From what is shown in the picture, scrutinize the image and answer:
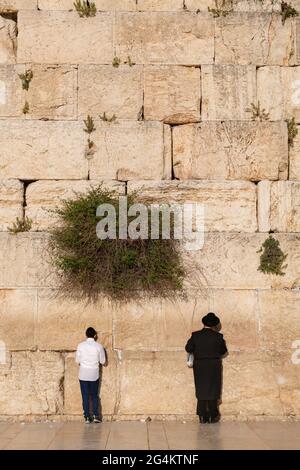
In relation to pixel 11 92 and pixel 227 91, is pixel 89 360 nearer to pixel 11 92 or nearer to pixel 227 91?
pixel 11 92

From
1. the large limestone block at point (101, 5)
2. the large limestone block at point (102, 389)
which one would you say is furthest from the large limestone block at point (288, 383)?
the large limestone block at point (101, 5)

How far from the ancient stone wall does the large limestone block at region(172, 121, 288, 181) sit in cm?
2

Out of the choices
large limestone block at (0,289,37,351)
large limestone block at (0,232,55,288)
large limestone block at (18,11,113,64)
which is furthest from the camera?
large limestone block at (18,11,113,64)

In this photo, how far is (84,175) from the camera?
10.5 metres

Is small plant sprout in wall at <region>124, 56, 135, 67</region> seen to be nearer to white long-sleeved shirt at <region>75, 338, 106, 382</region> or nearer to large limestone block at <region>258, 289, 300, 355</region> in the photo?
large limestone block at <region>258, 289, 300, 355</region>

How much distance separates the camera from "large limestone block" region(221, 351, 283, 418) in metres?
9.70

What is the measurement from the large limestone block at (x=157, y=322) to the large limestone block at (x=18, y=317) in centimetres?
115

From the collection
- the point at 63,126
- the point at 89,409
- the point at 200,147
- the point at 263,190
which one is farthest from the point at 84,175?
the point at 89,409

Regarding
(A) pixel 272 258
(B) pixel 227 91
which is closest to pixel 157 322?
(A) pixel 272 258

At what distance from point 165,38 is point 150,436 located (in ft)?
19.4

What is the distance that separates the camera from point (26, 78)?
10758mm

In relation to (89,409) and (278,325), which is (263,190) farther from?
(89,409)

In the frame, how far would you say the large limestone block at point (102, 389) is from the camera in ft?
31.8

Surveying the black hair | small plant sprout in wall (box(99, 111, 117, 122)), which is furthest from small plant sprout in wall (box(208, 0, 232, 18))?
the black hair
